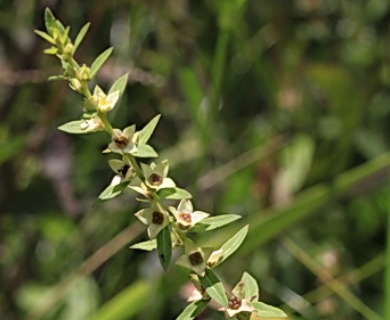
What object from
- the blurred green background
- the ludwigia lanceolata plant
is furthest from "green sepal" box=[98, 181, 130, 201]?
the blurred green background

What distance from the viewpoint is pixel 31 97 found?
1.54m

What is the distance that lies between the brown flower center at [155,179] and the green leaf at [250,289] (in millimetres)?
100

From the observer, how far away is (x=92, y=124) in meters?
0.68

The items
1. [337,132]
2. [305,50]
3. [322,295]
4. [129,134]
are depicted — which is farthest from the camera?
[305,50]

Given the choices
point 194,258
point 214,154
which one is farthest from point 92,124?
point 214,154

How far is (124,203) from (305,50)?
0.46 meters

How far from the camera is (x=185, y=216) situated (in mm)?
685

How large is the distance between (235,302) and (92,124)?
165 millimetres

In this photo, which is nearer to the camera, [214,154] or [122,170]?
[122,170]

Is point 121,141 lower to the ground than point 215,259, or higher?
higher

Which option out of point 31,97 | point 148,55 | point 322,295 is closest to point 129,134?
point 322,295

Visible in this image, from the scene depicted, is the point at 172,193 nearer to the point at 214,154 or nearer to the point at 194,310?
the point at 194,310

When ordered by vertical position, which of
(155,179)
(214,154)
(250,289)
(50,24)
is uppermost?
(50,24)

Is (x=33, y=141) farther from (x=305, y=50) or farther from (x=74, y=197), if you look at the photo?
(x=305, y=50)
